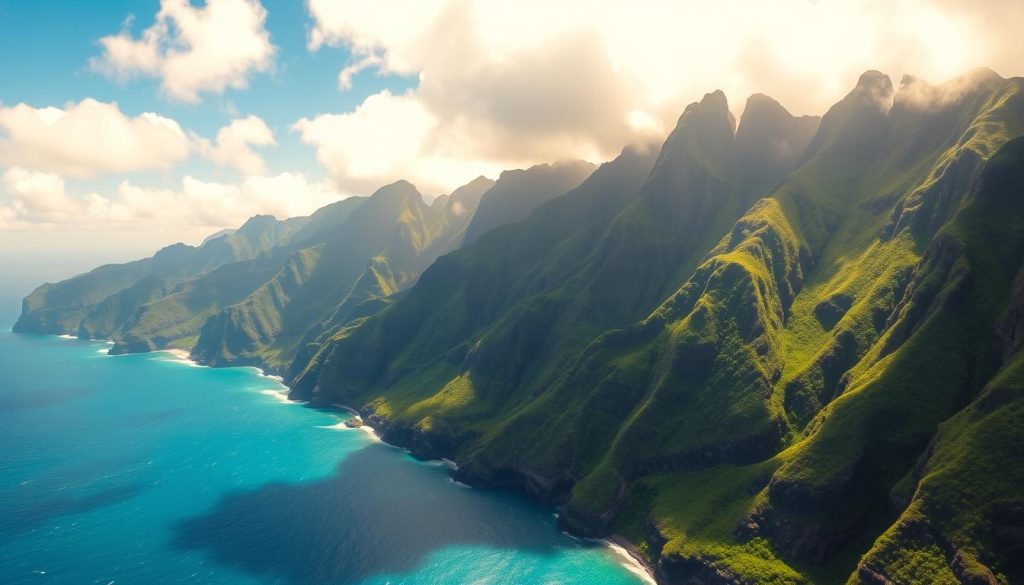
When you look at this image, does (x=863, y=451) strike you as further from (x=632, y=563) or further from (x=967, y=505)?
(x=632, y=563)

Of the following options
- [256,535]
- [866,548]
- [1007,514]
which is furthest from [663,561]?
[256,535]

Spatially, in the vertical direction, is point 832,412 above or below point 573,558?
above

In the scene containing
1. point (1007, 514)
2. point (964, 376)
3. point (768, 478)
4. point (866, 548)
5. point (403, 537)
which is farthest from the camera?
point (403, 537)

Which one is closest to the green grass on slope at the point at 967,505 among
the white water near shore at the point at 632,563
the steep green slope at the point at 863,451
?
the steep green slope at the point at 863,451

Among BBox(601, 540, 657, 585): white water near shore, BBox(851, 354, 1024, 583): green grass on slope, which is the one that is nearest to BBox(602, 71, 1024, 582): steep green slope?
BBox(601, 540, 657, 585): white water near shore

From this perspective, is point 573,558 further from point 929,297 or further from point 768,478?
point 929,297

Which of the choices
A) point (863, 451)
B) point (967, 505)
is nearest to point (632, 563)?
point (863, 451)

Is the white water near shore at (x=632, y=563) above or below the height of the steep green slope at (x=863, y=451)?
below

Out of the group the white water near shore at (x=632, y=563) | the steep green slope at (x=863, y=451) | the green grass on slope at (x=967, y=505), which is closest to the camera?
the green grass on slope at (x=967, y=505)

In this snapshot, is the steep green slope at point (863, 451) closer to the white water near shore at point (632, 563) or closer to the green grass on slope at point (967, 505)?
the white water near shore at point (632, 563)

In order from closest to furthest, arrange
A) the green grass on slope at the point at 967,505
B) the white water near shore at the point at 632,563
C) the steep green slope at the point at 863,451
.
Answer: the green grass on slope at the point at 967,505 → the steep green slope at the point at 863,451 → the white water near shore at the point at 632,563

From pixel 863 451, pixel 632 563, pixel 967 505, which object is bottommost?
pixel 632 563
